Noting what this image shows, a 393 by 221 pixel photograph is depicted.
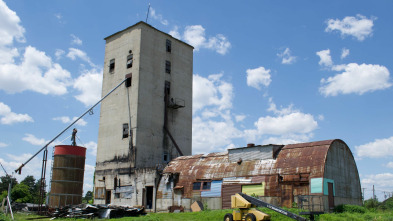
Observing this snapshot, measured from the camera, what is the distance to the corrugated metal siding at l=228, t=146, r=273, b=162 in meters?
30.9

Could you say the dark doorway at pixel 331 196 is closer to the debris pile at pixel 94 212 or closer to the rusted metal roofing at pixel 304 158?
the rusted metal roofing at pixel 304 158

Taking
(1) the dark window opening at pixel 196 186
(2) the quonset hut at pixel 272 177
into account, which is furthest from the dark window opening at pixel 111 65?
(1) the dark window opening at pixel 196 186

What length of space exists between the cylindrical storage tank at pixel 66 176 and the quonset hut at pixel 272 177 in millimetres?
9623

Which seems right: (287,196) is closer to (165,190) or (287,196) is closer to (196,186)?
(196,186)

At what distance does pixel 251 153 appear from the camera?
31984 mm

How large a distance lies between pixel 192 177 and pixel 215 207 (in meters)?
3.99

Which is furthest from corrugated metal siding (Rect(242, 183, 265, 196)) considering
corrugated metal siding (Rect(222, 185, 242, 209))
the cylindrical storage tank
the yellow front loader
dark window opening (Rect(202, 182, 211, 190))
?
the cylindrical storage tank

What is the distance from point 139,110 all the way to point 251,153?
1587 centimetres

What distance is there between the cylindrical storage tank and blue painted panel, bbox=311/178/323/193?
24109 millimetres

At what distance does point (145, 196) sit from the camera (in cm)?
3638

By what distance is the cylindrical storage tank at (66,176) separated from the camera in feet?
124

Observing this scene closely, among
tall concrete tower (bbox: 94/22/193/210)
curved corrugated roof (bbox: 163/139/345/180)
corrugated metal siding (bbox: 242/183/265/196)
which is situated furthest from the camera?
tall concrete tower (bbox: 94/22/193/210)

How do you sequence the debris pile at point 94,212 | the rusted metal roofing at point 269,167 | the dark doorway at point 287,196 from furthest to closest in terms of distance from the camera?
the debris pile at point 94,212, the rusted metal roofing at point 269,167, the dark doorway at point 287,196

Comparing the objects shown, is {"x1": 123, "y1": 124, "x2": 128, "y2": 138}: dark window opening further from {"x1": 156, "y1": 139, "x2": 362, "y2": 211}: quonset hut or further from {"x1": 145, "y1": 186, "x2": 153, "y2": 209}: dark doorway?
{"x1": 156, "y1": 139, "x2": 362, "y2": 211}: quonset hut
